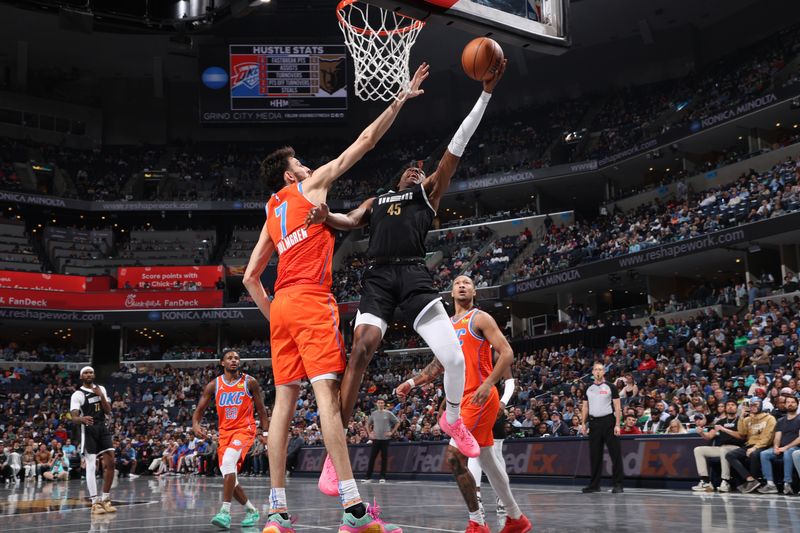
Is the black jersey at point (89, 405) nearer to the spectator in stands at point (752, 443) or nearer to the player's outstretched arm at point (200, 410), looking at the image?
the player's outstretched arm at point (200, 410)

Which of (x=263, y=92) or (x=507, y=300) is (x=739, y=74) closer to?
(x=507, y=300)

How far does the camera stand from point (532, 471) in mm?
16953

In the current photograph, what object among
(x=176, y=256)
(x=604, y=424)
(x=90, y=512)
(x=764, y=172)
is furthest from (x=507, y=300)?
(x=90, y=512)

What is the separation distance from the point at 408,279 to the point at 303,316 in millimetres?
897

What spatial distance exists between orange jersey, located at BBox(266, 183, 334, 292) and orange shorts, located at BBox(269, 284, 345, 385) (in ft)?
0.30

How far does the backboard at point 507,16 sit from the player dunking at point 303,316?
302 cm

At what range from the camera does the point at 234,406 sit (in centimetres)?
1028

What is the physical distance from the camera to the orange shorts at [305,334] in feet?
18.3

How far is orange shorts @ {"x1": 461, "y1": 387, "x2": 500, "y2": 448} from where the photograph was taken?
275 inches

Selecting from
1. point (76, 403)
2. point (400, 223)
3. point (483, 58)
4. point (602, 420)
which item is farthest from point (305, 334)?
point (602, 420)

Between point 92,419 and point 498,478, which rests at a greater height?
point 92,419

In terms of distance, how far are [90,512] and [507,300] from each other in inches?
1132

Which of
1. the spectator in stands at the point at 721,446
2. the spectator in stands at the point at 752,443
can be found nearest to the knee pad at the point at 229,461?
the spectator in stands at the point at 721,446

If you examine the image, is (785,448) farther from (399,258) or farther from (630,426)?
(399,258)
